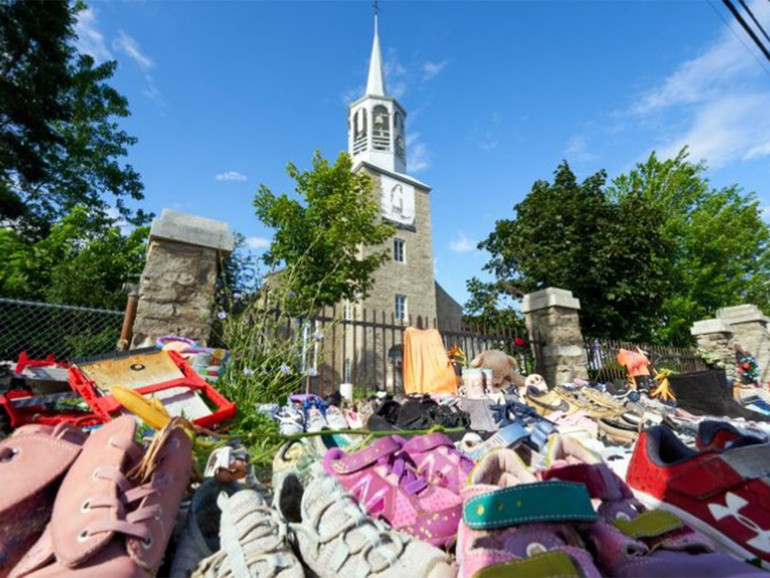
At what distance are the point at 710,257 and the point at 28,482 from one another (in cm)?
2339

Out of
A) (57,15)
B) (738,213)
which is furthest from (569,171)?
(57,15)

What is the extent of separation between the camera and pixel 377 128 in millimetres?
26109

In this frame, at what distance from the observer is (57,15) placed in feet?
39.6

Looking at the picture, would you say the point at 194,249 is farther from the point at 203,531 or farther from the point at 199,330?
the point at 203,531

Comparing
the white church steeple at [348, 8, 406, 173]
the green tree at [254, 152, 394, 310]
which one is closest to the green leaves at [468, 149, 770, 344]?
the green tree at [254, 152, 394, 310]

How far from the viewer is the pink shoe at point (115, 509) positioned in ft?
2.60

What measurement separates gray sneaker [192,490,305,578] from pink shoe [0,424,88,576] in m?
0.39

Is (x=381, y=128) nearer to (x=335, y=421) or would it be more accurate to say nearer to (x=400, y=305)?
(x=400, y=305)

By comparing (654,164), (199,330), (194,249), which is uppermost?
(654,164)

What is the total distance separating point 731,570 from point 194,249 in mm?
4139

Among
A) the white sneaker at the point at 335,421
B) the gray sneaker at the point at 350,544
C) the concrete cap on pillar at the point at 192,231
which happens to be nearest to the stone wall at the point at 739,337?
the white sneaker at the point at 335,421

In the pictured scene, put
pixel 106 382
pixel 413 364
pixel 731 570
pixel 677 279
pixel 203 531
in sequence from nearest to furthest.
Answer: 1. pixel 731 570
2. pixel 203 531
3. pixel 106 382
4. pixel 413 364
5. pixel 677 279

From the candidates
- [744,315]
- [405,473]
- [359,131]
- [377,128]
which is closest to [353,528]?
[405,473]

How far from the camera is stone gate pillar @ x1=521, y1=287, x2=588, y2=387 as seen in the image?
6688 millimetres
